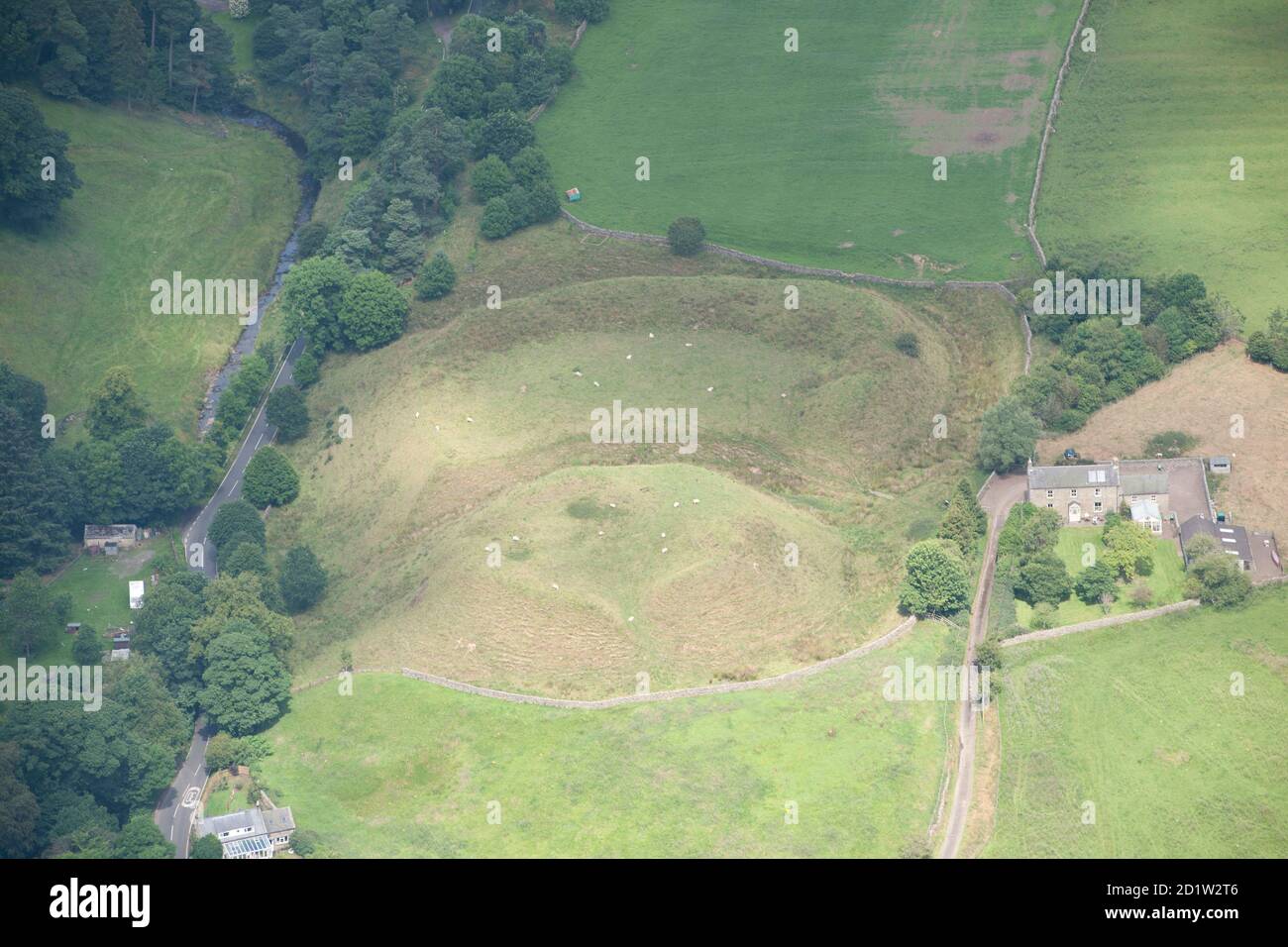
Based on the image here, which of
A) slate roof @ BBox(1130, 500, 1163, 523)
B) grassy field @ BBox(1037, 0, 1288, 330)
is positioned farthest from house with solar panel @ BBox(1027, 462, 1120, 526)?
grassy field @ BBox(1037, 0, 1288, 330)

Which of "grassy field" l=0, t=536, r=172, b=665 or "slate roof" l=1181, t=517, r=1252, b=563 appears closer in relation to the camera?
"slate roof" l=1181, t=517, r=1252, b=563

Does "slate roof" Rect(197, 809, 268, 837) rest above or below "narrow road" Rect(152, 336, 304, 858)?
below

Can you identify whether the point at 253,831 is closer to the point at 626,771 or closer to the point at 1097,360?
the point at 626,771

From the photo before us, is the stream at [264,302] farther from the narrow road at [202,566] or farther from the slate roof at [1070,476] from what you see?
the slate roof at [1070,476]

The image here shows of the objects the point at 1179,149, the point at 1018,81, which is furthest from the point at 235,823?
the point at 1018,81

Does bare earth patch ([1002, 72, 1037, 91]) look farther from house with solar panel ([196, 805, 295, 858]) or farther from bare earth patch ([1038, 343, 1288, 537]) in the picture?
house with solar panel ([196, 805, 295, 858])

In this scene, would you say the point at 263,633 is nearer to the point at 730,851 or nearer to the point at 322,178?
the point at 730,851

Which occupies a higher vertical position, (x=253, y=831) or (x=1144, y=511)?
(x=1144, y=511)
